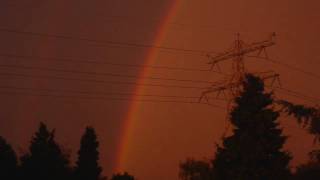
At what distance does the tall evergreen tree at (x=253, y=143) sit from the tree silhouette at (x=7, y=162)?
15412mm

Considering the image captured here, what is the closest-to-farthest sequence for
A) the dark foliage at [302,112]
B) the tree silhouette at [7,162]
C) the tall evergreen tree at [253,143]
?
the dark foliage at [302,112]
the tall evergreen tree at [253,143]
the tree silhouette at [7,162]

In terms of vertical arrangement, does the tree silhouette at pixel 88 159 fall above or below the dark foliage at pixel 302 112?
above

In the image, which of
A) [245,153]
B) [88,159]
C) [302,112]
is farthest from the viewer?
[88,159]

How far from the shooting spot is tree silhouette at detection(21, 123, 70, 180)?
48.5 meters

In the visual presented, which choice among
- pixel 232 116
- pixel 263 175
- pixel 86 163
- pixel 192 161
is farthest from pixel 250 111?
pixel 192 161

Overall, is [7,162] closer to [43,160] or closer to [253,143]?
[43,160]

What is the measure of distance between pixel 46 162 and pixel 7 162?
3.02m

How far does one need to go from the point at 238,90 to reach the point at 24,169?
17459 millimetres

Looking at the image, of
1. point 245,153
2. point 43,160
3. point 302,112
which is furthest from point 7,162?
point 302,112

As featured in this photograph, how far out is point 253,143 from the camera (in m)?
43.7

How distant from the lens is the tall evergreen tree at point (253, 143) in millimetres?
43062

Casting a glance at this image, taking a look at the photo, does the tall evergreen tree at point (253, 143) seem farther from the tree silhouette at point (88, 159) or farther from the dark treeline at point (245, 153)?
the tree silhouette at point (88, 159)

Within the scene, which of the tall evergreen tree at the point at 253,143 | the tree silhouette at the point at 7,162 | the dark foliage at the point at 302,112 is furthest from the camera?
the tree silhouette at the point at 7,162

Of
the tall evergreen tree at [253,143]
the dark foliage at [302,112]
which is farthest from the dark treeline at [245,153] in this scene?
the dark foliage at [302,112]
